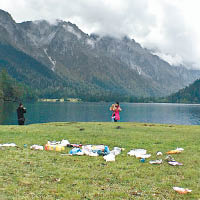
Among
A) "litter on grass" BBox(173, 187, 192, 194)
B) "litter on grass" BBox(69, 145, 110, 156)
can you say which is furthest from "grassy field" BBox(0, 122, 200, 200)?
"litter on grass" BBox(69, 145, 110, 156)

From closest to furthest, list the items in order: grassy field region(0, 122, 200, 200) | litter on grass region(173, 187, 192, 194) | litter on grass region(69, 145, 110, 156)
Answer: grassy field region(0, 122, 200, 200), litter on grass region(173, 187, 192, 194), litter on grass region(69, 145, 110, 156)

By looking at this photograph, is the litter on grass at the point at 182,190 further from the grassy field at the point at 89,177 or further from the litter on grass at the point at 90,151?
the litter on grass at the point at 90,151

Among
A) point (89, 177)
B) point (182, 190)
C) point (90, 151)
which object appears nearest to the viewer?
point (182, 190)

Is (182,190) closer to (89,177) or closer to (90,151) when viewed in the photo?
(89,177)

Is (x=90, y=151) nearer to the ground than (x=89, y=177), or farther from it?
farther from it

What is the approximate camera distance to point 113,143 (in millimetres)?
23922

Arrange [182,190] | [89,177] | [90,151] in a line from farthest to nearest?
[90,151], [89,177], [182,190]

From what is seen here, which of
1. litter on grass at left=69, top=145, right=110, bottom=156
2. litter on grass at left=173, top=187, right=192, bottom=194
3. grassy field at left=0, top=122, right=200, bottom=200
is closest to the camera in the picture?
grassy field at left=0, top=122, right=200, bottom=200

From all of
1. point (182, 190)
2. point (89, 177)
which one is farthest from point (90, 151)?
point (182, 190)

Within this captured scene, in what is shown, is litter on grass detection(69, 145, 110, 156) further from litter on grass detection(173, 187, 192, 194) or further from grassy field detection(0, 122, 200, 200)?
litter on grass detection(173, 187, 192, 194)

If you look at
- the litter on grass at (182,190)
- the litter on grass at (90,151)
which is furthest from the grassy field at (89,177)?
the litter on grass at (90,151)

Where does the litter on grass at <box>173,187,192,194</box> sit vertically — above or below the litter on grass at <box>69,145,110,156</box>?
below

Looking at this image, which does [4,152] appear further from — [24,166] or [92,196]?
[92,196]

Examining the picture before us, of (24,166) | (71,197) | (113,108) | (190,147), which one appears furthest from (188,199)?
(113,108)
